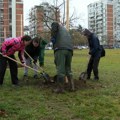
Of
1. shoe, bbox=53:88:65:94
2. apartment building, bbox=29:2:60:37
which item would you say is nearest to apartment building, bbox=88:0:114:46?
apartment building, bbox=29:2:60:37

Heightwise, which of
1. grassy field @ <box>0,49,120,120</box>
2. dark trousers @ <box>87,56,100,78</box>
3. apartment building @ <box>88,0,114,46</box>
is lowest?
grassy field @ <box>0,49,120,120</box>

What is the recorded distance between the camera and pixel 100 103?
8.08 meters

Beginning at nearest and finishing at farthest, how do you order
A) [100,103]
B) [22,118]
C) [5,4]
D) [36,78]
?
[22,118], [100,103], [36,78], [5,4]

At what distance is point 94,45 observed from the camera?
1259 centimetres

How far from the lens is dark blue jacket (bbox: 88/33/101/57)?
1251 cm

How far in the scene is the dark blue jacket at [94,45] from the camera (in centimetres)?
1251

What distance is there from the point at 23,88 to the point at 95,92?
2.07m

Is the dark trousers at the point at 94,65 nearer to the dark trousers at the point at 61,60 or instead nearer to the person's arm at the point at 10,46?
the dark trousers at the point at 61,60

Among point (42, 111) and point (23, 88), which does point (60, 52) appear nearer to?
point (23, 88)

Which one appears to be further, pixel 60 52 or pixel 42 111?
pixel 60 52

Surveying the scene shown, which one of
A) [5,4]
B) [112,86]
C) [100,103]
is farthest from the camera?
[5,4]

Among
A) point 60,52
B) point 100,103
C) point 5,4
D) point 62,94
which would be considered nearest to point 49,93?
point 62,94

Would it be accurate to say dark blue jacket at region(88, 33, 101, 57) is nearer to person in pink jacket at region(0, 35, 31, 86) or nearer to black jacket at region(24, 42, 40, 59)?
black jacket at region(24, 42, 40, 59)

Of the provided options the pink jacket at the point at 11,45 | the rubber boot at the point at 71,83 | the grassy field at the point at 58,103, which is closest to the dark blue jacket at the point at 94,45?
the grassy field at the point at 58,103
